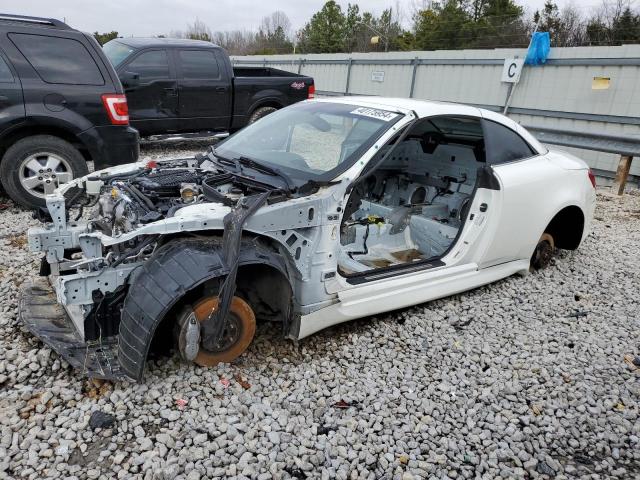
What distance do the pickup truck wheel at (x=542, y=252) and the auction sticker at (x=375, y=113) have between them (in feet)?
7.09

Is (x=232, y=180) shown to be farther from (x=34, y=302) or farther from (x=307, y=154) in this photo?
(x=34, y=302)

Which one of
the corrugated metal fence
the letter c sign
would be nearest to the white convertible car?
the corrugated metal fence

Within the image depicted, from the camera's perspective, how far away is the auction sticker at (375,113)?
3.58 metres

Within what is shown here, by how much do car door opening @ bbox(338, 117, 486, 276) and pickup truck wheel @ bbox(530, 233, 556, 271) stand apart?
855mm

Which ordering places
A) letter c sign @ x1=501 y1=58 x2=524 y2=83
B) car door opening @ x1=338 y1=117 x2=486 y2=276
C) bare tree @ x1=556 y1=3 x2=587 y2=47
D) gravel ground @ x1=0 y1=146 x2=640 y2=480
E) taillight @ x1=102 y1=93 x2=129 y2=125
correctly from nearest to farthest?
gravel ground @ x1=0 y1=146 x2=640 y2=480 < car door opening @ x1=338 y1=117 x2=486 y2=276 < taillight @ x1=102 y1=93 x2=129 y2=125 < letter c sign @ x1=501 y1=58 x2=524 y2=83 < bare tree @ x1=556 y1=3 x2=587 y2=47

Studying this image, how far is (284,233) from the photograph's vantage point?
2986mm

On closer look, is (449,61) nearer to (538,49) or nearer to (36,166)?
(538,49)

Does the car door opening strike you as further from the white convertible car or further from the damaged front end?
the damaged front end

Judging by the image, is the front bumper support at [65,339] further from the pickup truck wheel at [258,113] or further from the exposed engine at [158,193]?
the pickup truck wheel at [258,113]

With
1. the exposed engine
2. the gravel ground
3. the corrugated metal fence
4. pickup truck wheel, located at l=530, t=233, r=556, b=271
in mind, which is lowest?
the gravel ground

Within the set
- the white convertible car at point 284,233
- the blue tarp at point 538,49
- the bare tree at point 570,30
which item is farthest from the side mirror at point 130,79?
the bare tree at point 570,30

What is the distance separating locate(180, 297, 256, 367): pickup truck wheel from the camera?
9.59ft

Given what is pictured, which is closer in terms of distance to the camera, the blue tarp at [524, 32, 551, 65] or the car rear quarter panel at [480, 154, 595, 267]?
the car rear quarter panel at [480, 154, 595, 267]

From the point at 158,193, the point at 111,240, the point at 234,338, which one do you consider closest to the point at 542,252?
the point at 234,338
